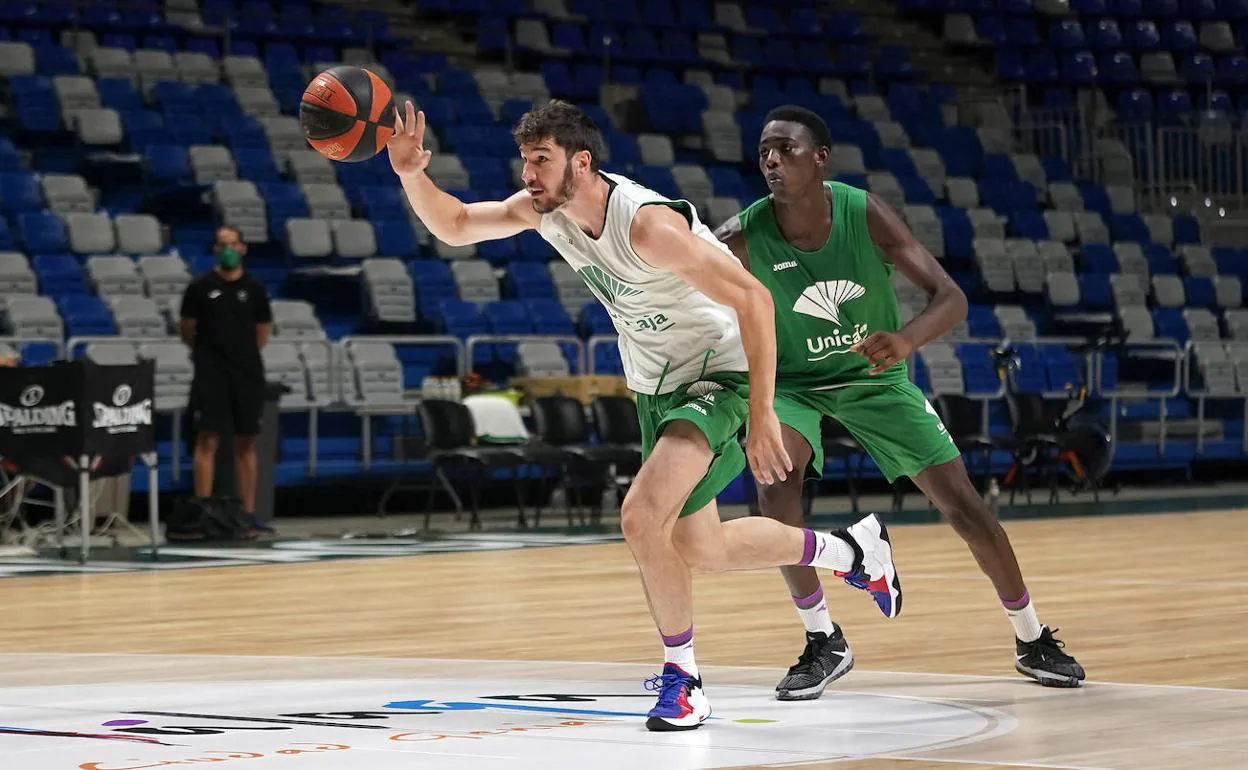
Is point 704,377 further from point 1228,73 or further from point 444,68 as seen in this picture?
point 1228,73

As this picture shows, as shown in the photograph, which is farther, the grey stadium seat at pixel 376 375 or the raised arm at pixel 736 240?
the grey stadium seat at pixel 376 375

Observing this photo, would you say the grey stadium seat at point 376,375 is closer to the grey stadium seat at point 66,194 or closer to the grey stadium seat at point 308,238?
the grey stadium seat at point 308,238

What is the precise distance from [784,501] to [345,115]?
1661 mm

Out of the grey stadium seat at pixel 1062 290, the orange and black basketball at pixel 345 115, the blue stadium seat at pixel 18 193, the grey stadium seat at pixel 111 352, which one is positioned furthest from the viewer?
the grey stadium seat at pixel 1062 290

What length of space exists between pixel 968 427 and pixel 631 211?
11496 mm

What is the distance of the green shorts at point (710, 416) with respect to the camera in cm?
509

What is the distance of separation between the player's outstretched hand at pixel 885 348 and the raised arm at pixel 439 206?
0.96 m

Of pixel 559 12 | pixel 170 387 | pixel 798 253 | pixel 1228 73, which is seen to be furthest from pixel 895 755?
pixel 1228 73

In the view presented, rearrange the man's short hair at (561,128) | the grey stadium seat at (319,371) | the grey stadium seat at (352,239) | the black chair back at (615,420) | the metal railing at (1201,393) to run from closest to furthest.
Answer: the man's short hair at (561,128)
the black chair back at (615,420)
the grey stadium seat at (319,371)
the grey stadium seat at (352,239)
the metal railing at (1201,393)

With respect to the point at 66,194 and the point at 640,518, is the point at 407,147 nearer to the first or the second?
the point at 640,518

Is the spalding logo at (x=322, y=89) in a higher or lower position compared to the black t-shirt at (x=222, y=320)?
higher

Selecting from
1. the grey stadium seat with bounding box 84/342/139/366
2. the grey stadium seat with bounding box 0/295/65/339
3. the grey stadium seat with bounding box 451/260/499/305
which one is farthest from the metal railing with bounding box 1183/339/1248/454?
the grey stadium seat with bounding box 0/295/65/339

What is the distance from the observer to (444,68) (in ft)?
68.1

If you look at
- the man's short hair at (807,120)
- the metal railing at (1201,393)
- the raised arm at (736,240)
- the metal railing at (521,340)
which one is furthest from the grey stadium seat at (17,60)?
the man's short hair at (807,120)
